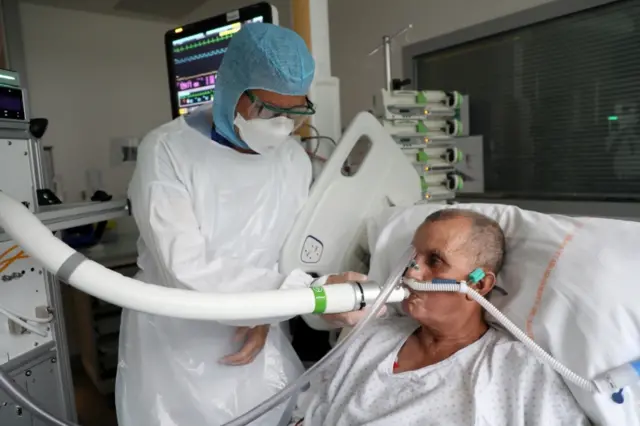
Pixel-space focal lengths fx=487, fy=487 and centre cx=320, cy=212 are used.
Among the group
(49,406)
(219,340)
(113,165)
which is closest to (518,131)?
(219,340)

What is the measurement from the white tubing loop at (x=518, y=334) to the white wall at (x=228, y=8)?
261 cm

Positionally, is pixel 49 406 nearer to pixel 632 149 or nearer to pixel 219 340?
pixel 219 340

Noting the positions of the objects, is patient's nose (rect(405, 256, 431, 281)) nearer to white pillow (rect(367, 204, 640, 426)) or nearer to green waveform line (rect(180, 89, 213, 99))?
white pillow (rect(367, 204, 640, 426))

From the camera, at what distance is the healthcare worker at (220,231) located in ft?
3.86

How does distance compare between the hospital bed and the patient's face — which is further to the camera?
the patient's face

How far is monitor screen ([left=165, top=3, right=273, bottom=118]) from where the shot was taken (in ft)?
6.79

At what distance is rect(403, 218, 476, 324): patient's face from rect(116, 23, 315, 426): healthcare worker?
0.27 metres

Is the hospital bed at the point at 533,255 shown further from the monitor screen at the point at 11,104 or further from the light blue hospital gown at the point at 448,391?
the monitor screen at the point at 11,104

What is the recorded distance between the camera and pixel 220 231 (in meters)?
1.29

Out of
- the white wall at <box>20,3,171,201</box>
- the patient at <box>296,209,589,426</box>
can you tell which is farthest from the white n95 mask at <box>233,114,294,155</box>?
the white wall at <box>20,3,171,201</box>

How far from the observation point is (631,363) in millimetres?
922

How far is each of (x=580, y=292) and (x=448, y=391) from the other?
0.35 meters

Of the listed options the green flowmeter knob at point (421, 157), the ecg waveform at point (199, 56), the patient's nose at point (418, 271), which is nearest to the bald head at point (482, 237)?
the patient's nose at point (418, 271)

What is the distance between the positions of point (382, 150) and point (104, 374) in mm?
1920
